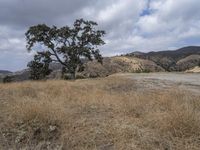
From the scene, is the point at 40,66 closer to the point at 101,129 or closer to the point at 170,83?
the point at 170,83

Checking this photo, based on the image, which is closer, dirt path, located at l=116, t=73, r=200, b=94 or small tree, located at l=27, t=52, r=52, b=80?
dirt path, located at l=116, t=73, r=200, b=94

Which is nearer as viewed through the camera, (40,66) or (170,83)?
(170,83)

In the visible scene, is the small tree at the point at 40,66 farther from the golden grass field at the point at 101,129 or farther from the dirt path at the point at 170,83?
the golden grass field at the point at 101,129

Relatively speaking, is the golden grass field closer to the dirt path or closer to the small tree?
the dirt path

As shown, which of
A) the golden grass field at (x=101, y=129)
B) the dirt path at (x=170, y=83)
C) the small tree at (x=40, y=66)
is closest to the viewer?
the golden grass field at (x=101, y=129)

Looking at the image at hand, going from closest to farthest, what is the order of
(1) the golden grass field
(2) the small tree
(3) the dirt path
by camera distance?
(1) the golden grass field < (3) the dirt path < (2) the small tree

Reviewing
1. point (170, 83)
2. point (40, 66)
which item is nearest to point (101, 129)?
point (170, 83)

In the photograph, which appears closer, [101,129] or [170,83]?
[101,129]

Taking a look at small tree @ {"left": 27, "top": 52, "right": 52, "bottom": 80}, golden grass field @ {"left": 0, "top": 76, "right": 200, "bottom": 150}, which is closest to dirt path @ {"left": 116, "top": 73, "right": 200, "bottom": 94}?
golden grass field @ {"left": 0, "top": 76, "right": 200, "bottom": 150}

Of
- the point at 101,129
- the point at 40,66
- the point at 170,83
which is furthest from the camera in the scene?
the point at 40,66

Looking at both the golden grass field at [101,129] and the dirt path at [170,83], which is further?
the dirt path at [170,83]

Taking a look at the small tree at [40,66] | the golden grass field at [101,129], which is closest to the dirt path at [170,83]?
the golden grass field at [101,129]

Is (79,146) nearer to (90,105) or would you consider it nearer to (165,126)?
(165,126)

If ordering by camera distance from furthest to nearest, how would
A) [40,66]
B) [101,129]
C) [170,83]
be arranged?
1. [40,66]
2. [170,83]
3. [101,129]
